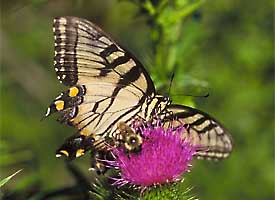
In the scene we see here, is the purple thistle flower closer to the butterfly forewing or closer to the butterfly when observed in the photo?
the butterfly

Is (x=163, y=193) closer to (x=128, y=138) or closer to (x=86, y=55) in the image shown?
(x=128, y=138)

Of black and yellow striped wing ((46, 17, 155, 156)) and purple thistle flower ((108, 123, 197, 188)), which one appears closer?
purple thistle flower ((108, 123, 197, 188))

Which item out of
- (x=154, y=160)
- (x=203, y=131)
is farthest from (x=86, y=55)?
(x=203, y=131)

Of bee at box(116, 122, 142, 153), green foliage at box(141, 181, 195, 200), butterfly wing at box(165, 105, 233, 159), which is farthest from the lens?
butterfly wing at box(165, 105, 233, 159)

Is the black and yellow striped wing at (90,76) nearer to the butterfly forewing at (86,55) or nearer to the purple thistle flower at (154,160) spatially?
the butterfly forewing at (86,55)

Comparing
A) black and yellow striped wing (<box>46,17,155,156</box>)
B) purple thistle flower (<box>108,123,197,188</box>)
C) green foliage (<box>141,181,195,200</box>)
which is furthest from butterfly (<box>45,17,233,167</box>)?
green foliage (<box>141,181,195,200</box>)

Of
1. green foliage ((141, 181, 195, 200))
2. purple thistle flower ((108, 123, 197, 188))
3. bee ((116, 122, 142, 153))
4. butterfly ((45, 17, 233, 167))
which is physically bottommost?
green foliage ((141, 181, 195, 200))

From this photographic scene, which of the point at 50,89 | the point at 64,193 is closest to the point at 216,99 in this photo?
the point at 50,89
